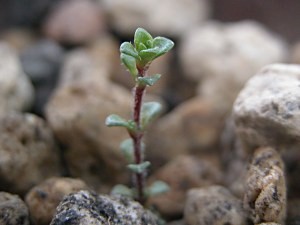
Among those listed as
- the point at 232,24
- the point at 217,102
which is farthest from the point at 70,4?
the point at 217,102

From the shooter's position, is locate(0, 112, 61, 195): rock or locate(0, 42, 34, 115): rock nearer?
locate(0, 112, 61, 195): rock

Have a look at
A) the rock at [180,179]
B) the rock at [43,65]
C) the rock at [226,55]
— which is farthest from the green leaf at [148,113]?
the rock at [43,65]

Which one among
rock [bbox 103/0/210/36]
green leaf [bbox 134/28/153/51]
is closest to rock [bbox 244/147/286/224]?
green leaf [bbox 134/28/153/51]

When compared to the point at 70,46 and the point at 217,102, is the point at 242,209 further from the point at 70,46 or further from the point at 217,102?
the point at 70,46

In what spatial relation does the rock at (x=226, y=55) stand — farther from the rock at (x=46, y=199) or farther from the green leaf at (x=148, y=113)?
the rock at (x=46, y=199)

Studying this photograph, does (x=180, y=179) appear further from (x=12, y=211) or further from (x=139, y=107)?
(x=12, y=211)

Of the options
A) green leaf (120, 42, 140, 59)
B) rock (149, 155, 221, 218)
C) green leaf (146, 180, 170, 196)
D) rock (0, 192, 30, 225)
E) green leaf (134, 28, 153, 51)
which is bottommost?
rock (149, 155, 221, 218)

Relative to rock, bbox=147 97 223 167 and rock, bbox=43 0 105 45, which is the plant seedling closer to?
rock, bbox=147 97 223 167
